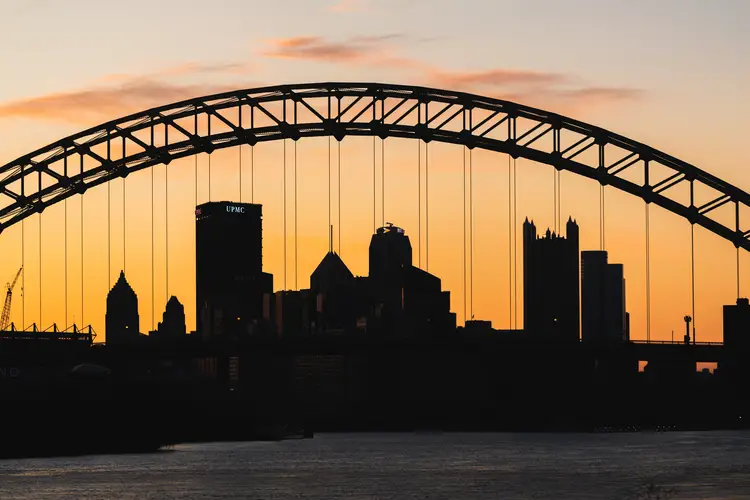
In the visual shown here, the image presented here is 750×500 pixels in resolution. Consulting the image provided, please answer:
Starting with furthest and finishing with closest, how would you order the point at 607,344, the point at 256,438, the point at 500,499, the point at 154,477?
the point at 256,438, the point at 607,344, the point at 154,477, the point at 500,499

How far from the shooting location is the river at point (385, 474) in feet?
270

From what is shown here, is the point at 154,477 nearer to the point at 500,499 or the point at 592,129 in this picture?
the point at 500,499

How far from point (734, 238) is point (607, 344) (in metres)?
27.2

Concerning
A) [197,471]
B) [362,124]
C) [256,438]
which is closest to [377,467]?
[197,471]

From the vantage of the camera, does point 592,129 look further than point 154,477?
Yes

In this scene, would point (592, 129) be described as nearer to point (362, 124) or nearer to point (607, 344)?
point (362, 124)

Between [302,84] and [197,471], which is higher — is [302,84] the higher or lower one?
the higher one

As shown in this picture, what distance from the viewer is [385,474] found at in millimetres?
98688

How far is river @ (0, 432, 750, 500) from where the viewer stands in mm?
82375

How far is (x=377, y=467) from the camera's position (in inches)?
4235

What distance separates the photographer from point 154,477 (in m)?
94.7

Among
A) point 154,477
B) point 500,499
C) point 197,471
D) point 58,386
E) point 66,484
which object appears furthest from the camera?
point 58,386

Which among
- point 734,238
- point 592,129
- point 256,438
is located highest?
point 592,129

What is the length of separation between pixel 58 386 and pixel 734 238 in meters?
51.0
